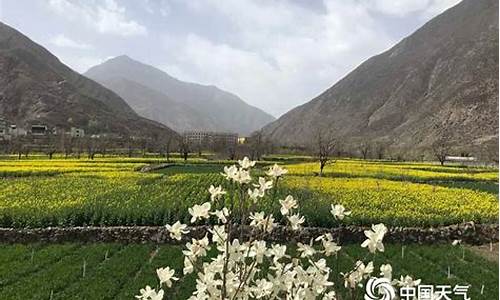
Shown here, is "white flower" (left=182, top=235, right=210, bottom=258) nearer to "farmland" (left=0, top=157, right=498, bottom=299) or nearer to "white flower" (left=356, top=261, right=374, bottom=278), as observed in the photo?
"farmland" (left=0, top=157, right=498, bottom=299)

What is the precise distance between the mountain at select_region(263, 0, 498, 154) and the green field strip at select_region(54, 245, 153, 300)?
5571 cm

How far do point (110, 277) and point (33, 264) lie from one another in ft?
8.41

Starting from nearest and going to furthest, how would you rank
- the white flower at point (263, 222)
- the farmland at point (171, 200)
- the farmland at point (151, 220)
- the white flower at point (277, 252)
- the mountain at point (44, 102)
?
the white flower at point (263, 222) < the white flower at point (277, 252) < the farmland at point (151, 220) < the farmland at point (171, 200) < the mountain at point (44, 102)

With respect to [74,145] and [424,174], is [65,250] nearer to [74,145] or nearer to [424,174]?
[424,174]

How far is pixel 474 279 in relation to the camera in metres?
11.5

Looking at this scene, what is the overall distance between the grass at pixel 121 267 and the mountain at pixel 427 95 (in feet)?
169

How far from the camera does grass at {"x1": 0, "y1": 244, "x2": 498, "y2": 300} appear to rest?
33.1 ft

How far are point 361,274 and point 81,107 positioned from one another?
149138mm

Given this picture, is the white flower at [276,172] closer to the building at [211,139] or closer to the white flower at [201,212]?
the white flower at [201,212]

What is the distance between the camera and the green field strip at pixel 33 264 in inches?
433

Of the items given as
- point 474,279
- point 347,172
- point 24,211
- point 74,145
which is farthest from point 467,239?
point 74,145

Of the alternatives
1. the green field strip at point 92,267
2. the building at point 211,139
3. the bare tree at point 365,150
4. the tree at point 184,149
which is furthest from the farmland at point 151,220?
the building at point 211,139

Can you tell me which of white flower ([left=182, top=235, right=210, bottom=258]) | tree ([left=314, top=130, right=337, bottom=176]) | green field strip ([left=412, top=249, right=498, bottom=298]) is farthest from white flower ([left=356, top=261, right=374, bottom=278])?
tree ([left=314, top=130, right=337, bottom=176])

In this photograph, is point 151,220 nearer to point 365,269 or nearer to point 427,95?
point 365,269
